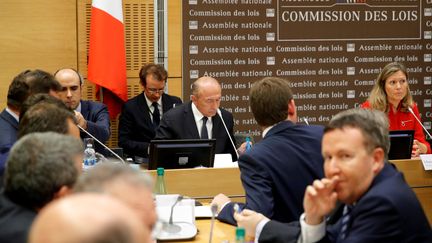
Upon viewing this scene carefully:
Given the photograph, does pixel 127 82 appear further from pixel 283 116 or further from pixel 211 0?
pixel 283 116

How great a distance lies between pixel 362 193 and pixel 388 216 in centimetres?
15

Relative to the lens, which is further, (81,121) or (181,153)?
(81,121)

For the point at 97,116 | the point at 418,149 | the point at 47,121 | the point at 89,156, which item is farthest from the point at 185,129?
the point at 47,121

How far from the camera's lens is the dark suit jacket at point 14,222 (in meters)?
2.02

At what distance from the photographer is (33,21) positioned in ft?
21.3

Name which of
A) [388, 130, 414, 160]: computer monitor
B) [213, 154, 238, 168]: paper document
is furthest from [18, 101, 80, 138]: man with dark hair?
[388, 130, 414, 160]: computer monitor

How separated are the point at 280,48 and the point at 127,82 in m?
1.55

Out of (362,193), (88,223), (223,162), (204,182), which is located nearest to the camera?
(88,223)

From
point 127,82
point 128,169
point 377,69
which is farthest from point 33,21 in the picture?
point 128,169

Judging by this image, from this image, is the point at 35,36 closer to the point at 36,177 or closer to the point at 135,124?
the point at 135,124

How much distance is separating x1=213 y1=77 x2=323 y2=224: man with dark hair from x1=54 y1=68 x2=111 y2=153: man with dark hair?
6.77ft

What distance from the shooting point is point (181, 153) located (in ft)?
14.6

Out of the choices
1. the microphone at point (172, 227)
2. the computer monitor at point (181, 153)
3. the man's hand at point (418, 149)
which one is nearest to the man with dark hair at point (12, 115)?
the computer monitor at point (181, 153)

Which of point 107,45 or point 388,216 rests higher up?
point 107,45
